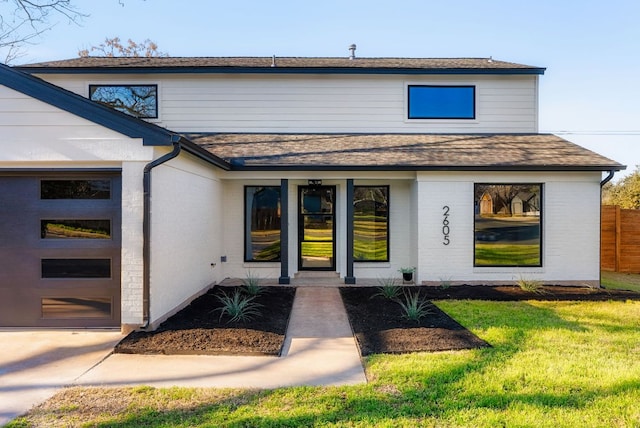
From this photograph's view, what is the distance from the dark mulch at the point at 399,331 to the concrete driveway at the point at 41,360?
138 inches

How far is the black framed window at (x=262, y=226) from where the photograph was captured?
10.3m

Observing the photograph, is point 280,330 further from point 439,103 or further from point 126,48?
point 126,48

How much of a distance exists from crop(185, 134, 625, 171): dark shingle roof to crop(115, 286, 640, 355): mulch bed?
9.70 feet

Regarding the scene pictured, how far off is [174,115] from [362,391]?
985cm

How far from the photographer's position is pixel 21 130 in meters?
5.77

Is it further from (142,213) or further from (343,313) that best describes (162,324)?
(343,313)

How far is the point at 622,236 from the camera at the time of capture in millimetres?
12633

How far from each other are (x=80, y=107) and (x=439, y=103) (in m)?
9.20

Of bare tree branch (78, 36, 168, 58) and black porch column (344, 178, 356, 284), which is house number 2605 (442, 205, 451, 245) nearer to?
black porch column (344, 178, 356, 284)

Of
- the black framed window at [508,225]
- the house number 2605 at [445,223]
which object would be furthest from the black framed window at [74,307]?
the black framed window at [508,225]

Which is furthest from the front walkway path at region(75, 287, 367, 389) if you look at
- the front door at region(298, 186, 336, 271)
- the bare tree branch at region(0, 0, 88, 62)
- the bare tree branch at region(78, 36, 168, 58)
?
the bare tree branch at region(78, 36, 168, 58)

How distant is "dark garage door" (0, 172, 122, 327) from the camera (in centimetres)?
596

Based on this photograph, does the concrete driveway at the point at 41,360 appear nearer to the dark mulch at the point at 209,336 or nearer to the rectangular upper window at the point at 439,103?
the dark mulch at the point at 209,336

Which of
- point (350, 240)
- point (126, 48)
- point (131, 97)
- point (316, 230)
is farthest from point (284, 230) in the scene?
point (126, 48)
